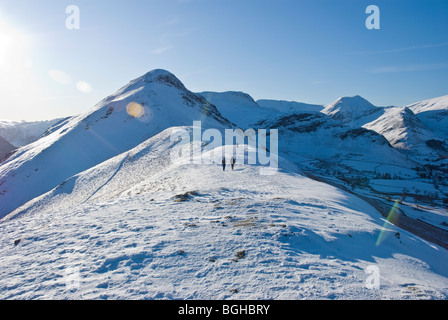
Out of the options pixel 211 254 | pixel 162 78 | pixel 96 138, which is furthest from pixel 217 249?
pixel 162 78

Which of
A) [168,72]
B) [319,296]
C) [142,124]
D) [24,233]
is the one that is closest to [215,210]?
[319,296]

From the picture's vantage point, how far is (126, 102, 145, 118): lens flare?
77.8 metres

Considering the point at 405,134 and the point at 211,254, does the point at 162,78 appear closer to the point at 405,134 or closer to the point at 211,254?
the point at 211,254

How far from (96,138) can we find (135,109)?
18.8 m

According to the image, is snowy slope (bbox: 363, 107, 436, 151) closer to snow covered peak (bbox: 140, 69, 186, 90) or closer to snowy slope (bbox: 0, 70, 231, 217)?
snowy slope (bbox: 0, 70, 231, 217)

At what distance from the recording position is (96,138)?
218ft

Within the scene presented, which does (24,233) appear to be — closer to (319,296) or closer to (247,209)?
(247,209)

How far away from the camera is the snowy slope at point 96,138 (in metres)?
49.8

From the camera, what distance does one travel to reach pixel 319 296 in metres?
5.38

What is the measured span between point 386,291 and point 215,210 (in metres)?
7.42

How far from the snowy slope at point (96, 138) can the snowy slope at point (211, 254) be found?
45.2m

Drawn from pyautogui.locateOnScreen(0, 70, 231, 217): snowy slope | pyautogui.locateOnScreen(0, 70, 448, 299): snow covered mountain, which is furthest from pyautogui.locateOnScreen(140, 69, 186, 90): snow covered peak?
pyautogui.locateOnScreen(0, 70, 448, 299): snow covered mountain

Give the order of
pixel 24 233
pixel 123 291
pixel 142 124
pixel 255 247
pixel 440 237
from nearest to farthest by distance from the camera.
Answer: pixel 123 291, pixel 255 247, pixel 24 233, pixel 440 237, pixel 142 124
